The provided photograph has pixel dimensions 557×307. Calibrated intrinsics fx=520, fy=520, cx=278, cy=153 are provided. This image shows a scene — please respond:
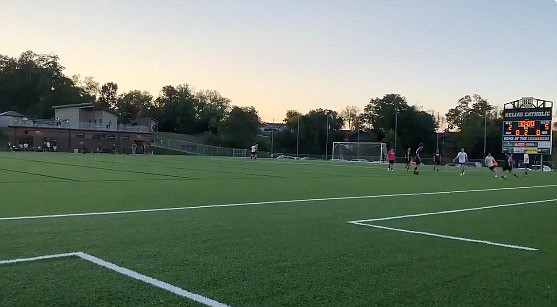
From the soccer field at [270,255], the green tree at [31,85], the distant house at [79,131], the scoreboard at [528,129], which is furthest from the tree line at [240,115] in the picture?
the soccer field at [270,255]

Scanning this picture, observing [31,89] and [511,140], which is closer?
[511,140]

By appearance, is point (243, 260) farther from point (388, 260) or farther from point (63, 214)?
point (63, 214)

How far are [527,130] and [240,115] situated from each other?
5886 centimetres

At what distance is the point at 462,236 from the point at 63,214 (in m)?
6.72

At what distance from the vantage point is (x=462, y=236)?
7.80 metres

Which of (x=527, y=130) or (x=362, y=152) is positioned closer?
(x=527, y=130)

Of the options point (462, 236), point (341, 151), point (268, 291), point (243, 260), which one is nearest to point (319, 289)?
point (268, 291)

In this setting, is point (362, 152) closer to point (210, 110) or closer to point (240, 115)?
point (240, 115)

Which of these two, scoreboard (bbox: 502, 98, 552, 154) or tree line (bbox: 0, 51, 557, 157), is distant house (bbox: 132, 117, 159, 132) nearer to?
tree line (bbox: 0, 51, 557, 157)

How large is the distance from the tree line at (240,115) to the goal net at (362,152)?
24.7 meters

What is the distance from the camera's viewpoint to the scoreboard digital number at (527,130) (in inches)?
1593

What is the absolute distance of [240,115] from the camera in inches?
3686

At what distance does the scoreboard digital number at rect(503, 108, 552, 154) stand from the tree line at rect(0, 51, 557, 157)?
147 ft

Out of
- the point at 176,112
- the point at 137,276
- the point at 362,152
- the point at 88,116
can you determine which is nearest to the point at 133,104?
the point at 176,112
